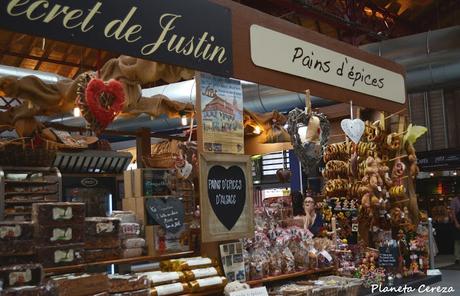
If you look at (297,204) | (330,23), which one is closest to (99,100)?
(297,204)

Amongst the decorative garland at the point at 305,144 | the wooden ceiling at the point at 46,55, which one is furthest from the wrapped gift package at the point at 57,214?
the wooden ceiling at the point at 46,55

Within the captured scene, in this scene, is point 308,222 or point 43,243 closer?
point 43,243

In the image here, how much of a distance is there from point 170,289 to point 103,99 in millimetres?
1444

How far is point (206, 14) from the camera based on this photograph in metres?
3.52

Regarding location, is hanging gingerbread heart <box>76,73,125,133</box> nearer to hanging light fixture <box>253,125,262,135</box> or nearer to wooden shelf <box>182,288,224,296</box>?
wooden shelf <box>182,288,224,296</box>

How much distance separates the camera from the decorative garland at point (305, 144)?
4.38 m

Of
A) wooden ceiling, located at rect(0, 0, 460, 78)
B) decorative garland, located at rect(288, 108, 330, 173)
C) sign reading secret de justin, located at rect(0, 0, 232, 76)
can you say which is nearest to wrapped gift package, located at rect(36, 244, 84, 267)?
sign reading secret de justin, located at rect(0, 0, 232, 76)

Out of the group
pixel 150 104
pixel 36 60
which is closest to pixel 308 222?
pixel 150 104

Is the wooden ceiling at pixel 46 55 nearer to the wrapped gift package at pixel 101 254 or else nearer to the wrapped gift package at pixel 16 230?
the wrapped gift package at pixel 101 254

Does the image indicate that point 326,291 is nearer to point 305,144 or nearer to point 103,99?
point 305,144

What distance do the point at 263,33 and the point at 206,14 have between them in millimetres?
660

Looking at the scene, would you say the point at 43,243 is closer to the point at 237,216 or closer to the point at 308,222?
the point at 237,216

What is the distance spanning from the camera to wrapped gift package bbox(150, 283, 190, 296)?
10.5ft

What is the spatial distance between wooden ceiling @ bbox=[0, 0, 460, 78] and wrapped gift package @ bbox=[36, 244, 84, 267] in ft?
25.0
